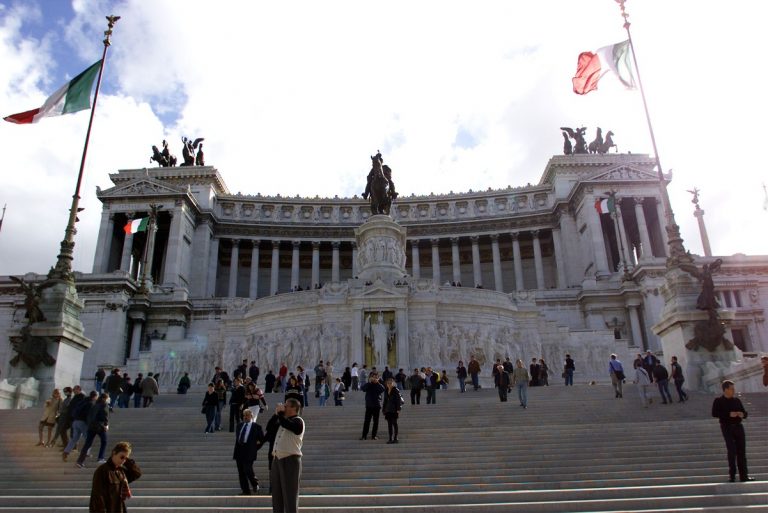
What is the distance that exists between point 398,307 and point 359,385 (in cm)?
627

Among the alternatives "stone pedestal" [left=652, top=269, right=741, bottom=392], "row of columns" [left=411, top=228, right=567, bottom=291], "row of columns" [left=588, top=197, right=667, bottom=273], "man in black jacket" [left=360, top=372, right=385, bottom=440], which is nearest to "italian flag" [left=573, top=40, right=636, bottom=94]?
"stone pedestal" [left=652, top=269, right=741, bottom=392]

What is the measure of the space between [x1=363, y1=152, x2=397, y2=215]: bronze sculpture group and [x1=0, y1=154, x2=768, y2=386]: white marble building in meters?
2.16

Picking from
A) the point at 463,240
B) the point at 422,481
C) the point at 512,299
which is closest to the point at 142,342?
the point at 512,299

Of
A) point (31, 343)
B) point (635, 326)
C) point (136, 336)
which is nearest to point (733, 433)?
point (31, 343)

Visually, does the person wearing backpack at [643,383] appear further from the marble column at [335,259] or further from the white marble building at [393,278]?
the marble column at [335,259]

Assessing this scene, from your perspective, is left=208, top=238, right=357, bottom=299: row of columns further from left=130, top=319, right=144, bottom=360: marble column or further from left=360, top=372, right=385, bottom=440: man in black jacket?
left=360, top=372, right=385, bottom=440: man in black jacket

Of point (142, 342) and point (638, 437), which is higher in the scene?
point (142, 342)

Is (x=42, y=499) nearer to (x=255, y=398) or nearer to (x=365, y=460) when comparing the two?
(x=255, y=398)

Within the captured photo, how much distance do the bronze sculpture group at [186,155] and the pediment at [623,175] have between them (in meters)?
44.7

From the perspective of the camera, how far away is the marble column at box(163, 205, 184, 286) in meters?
60.7

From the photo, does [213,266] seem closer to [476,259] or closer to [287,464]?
[476,259]

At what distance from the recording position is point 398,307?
3212 cm

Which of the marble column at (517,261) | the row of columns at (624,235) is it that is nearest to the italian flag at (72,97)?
the row of columns at (624,235)

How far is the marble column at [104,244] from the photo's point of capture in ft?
206
